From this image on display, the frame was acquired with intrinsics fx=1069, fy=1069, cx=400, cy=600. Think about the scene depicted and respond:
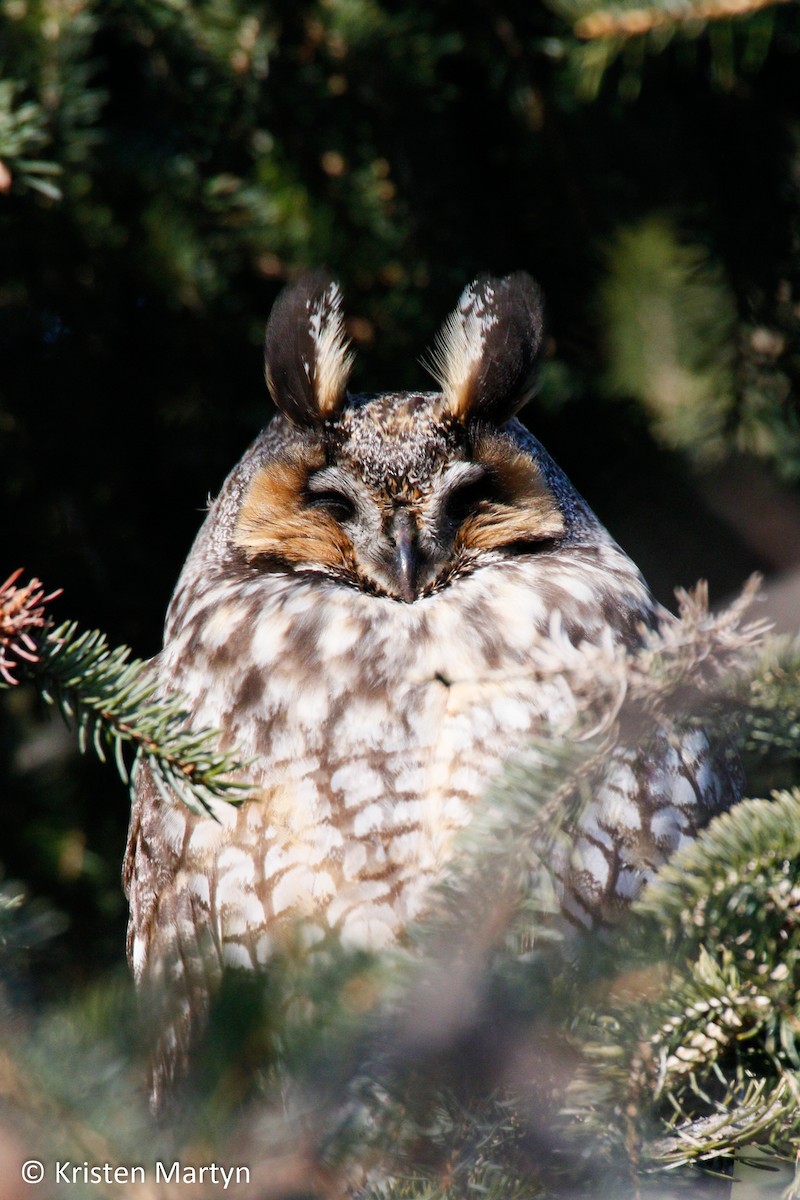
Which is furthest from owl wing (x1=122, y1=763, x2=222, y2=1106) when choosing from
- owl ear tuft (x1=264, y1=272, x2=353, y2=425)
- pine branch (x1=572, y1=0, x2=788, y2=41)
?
pine branch (x1=572, y1=0, x2=788, y2=41)

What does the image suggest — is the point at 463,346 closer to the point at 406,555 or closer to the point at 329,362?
the point at 329,362

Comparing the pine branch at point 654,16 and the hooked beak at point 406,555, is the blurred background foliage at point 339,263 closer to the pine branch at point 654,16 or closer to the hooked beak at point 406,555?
the pine branch at point 654,16

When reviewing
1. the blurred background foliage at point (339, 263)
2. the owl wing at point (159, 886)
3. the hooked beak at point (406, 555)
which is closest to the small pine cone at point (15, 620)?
the owl wing at point (159, 886)

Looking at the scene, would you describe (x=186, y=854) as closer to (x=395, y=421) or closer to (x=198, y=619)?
(x=198, y=619)

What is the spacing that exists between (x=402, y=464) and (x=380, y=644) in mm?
283

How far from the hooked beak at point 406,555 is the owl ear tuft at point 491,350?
0.65 feet

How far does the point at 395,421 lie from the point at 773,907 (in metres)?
0.96

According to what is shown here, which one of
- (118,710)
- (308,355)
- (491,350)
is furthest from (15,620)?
(491,350)

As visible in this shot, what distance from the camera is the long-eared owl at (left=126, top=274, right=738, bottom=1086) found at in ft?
4.58

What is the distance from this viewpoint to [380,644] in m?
1.54

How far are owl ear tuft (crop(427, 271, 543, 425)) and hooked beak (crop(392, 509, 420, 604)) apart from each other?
197 mm

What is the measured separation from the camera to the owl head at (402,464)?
1634 mm

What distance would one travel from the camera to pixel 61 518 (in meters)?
2.18

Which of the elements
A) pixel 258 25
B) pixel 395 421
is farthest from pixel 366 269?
pixel 395 421
